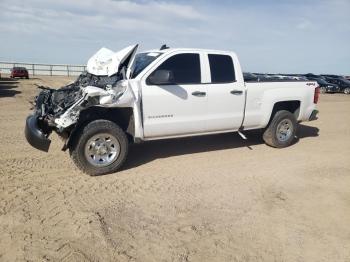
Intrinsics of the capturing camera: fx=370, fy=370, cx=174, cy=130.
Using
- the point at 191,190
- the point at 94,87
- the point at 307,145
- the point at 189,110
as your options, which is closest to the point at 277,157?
the point at 307,145

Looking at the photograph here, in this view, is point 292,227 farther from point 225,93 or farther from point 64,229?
point 225,93

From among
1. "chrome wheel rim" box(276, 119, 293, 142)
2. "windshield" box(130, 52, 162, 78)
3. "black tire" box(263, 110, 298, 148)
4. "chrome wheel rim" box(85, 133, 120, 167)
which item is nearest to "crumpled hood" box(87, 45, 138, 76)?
"windshield" box(130, 52, 162, 78)

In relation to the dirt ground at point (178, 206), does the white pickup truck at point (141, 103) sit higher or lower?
higher

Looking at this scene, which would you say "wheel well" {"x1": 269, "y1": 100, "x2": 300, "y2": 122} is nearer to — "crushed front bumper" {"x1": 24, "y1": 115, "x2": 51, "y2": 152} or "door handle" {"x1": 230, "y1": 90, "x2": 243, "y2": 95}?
"door handle" {"x1": 230, "y1": 90, "x2": 243, "y2": 95}

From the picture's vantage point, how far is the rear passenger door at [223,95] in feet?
22.8

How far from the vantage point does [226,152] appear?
773cm

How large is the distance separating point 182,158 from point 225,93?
1.49 metres

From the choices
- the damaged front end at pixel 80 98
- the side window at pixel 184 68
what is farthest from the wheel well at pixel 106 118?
the side window at pixel 184 68

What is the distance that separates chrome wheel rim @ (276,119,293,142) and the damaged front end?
375 cm

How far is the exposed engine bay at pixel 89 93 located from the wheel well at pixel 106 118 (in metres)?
0.18

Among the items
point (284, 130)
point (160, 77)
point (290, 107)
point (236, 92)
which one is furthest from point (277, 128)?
point (160, 77)

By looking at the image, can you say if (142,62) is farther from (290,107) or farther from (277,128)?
(290,107)

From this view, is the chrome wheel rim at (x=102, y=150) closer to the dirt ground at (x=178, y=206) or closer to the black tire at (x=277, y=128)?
the dirt ground at (x=178, y=206)

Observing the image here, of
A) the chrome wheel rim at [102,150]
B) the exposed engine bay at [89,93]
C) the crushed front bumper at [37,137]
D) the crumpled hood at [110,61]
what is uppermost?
the crumpled hood at [110,61]
